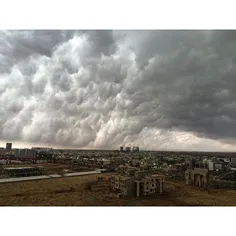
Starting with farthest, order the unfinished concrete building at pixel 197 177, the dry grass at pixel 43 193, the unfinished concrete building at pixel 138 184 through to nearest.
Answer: the unfinished concrete building at pixel 197 177 < the unfinished concrete building at pixel 138 184 < the dry grass at pixel 43 193

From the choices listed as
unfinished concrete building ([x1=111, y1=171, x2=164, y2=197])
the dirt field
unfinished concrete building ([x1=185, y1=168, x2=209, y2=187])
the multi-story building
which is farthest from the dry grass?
unfinished concrete building ([x1=185, y1=168, x2=209, y2=187])

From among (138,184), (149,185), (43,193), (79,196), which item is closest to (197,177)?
(149,185)

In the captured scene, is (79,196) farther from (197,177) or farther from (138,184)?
(197,177)

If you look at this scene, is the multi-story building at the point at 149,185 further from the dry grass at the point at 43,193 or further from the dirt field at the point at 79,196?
the dry grass at the point at 43,193

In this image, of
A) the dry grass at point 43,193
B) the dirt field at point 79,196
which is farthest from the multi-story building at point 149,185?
the dry grass at point 43,193

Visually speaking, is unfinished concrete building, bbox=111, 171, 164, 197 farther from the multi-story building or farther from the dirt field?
the dirt field
